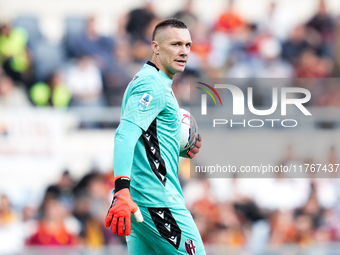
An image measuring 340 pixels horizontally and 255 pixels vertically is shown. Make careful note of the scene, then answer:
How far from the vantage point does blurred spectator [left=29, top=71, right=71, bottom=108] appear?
40.5 ft

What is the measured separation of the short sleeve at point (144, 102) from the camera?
4.59 meters

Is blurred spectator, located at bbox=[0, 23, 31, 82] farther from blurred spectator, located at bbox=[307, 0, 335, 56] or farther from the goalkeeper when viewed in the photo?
the goalkeeper

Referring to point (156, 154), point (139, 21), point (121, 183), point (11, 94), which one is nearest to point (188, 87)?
point (139, 21)

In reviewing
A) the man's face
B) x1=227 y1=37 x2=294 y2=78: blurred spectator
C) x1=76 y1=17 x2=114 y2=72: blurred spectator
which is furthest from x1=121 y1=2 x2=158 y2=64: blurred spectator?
the man's face

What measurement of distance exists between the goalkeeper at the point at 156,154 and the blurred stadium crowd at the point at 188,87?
4.60 m

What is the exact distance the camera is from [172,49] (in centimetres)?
493

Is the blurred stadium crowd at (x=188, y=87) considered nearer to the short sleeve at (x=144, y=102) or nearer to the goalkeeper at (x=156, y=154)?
the goalkeeper at (x=156, y=154)

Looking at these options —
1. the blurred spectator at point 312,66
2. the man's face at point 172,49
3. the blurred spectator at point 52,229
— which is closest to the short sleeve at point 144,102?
the man's face at point 172,49

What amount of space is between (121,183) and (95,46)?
8884 millimetres

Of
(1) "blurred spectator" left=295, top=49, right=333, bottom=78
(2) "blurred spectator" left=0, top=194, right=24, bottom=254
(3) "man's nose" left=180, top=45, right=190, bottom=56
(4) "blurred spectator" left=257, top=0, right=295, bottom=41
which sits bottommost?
(2) "blurred spectator" left=0, top=194, right=24, bottom=254

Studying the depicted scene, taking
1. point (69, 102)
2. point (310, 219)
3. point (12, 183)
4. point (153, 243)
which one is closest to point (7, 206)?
point (12, 183)

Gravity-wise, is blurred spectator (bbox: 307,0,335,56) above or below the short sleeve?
above

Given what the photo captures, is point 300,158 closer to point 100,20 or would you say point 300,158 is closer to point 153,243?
point 100,20

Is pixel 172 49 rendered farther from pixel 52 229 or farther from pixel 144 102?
pixel 52 229
